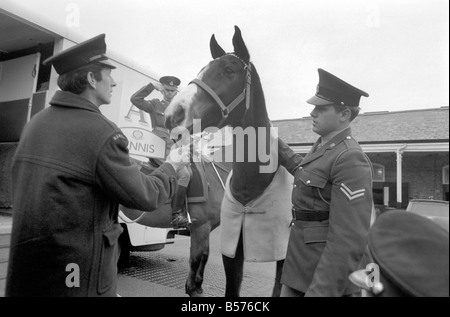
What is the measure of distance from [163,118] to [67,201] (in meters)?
2.91

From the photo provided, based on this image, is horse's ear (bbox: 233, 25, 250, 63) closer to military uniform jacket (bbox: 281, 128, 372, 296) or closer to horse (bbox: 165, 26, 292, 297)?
horse (bbox: 165, 26, 292, 297)

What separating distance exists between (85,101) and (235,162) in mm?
1135

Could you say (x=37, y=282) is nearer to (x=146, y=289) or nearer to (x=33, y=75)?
(x=146, y=289)

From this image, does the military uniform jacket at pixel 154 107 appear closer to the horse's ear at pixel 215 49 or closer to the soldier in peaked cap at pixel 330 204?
the horse's ear at pixel 215 49

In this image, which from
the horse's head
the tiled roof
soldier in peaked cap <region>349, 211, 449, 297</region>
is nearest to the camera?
soldier in peaked cap <region>349, 211, 449, 297</region>

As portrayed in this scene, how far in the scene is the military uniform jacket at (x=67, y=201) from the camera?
1.31 metres

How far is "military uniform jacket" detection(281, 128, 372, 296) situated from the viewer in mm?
1390

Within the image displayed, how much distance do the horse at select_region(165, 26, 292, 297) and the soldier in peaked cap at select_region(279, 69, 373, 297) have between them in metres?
0.40

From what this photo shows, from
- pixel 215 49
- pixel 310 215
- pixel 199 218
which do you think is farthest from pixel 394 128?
pixel 310 215

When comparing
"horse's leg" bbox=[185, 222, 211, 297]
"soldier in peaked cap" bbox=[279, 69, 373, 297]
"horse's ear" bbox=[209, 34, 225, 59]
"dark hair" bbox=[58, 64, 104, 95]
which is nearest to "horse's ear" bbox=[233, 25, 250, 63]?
"horse's ear" bbox=[209, 34, 225, 59]

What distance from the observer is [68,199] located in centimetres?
132

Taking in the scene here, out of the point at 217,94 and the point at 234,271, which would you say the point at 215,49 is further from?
the point at 234,271

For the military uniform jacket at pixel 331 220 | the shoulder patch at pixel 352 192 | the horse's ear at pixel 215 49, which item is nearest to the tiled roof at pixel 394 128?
the horse's ear at pixel 215 49
